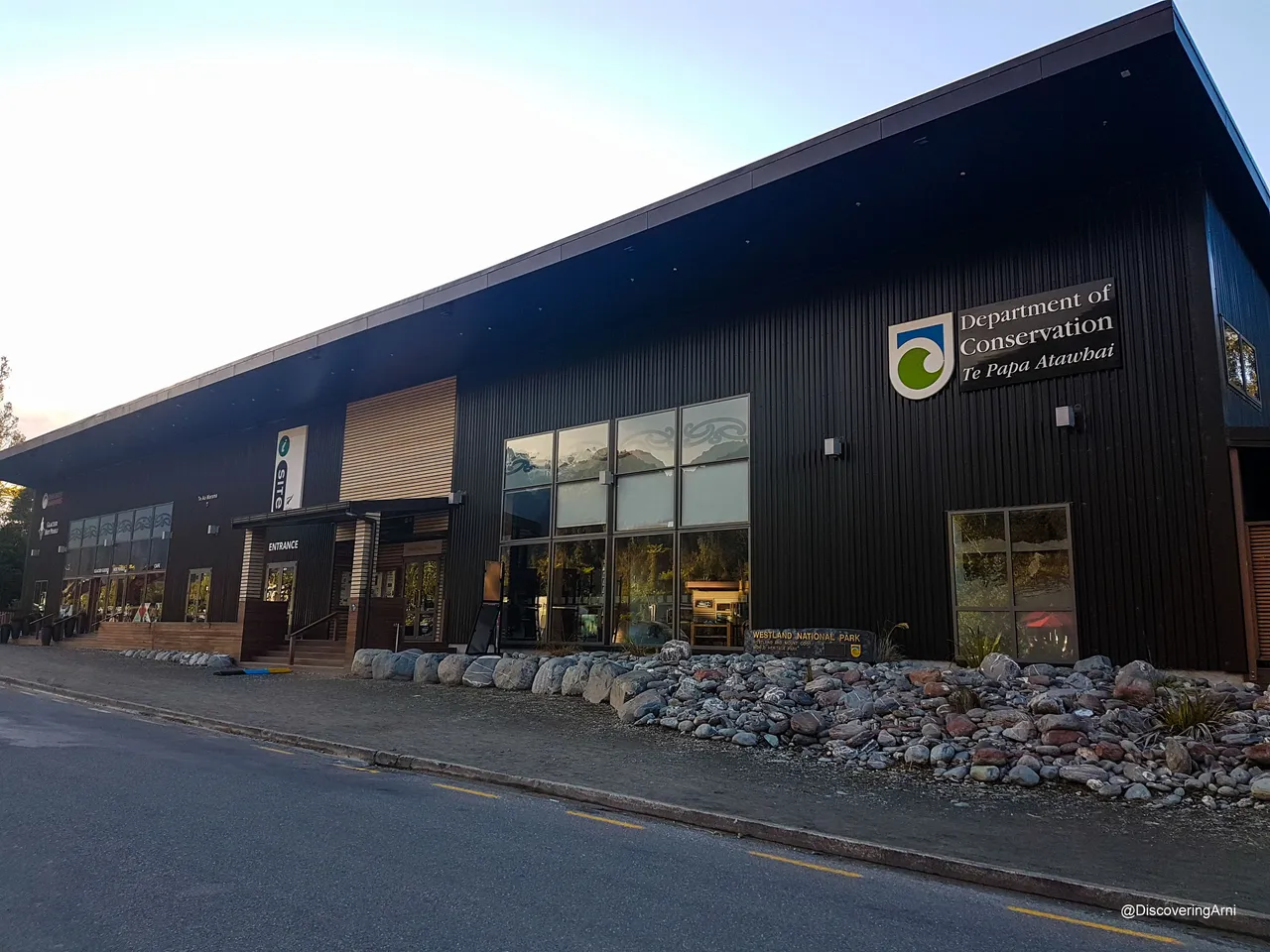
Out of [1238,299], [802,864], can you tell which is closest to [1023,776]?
[802,864]

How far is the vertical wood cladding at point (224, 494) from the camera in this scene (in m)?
27.3

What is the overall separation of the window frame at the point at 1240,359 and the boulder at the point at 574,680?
10695mm

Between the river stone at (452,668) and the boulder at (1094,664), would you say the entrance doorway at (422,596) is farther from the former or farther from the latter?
the boulder at (1094,664)

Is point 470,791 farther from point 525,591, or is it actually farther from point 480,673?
point 525,591

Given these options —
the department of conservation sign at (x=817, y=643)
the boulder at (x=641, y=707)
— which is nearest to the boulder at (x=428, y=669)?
the boulder at (x=641, y=707)

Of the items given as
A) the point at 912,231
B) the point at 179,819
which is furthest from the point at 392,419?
the point at 179,819

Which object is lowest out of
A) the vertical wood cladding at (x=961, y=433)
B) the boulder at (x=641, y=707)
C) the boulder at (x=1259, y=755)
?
the boulder at (x=641, y=707)

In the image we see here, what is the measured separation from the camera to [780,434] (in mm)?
16953

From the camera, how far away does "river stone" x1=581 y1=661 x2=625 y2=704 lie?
45.9ft

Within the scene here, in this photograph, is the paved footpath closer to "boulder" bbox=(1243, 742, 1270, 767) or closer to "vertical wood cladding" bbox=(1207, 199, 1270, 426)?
"boulder" bbox=(1243, 742, 1270, 767)

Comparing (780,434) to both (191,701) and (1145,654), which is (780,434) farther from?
(191,701)

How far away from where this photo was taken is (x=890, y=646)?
1442 centimetres

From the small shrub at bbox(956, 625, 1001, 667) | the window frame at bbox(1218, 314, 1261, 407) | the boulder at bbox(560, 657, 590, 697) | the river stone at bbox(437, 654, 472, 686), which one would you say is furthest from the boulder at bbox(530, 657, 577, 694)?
the window frame at bbox(1218, 314, 1261, 407)

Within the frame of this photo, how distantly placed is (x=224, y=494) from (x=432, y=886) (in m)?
29.2
